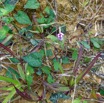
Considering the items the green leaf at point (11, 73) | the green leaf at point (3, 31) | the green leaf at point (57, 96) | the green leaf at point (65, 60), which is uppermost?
the green leaf at point (3, 31)

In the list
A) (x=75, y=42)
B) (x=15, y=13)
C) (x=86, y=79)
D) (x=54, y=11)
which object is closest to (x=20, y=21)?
(x=15, y=13)

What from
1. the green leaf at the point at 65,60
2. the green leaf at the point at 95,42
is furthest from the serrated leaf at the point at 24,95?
the green leaf at the point at 95,42

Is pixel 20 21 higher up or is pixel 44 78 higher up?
pixel 20 21

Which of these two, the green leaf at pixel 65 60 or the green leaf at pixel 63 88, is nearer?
the green leaf at pixel 63 88

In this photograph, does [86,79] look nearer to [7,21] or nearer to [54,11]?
[54,11]

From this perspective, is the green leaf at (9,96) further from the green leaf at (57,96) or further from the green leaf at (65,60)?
the green leaf at (65,60)

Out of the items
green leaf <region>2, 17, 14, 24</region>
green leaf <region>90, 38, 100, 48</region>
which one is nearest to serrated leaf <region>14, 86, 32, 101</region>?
green leaf <region>2, 17, 14, 24</region>
